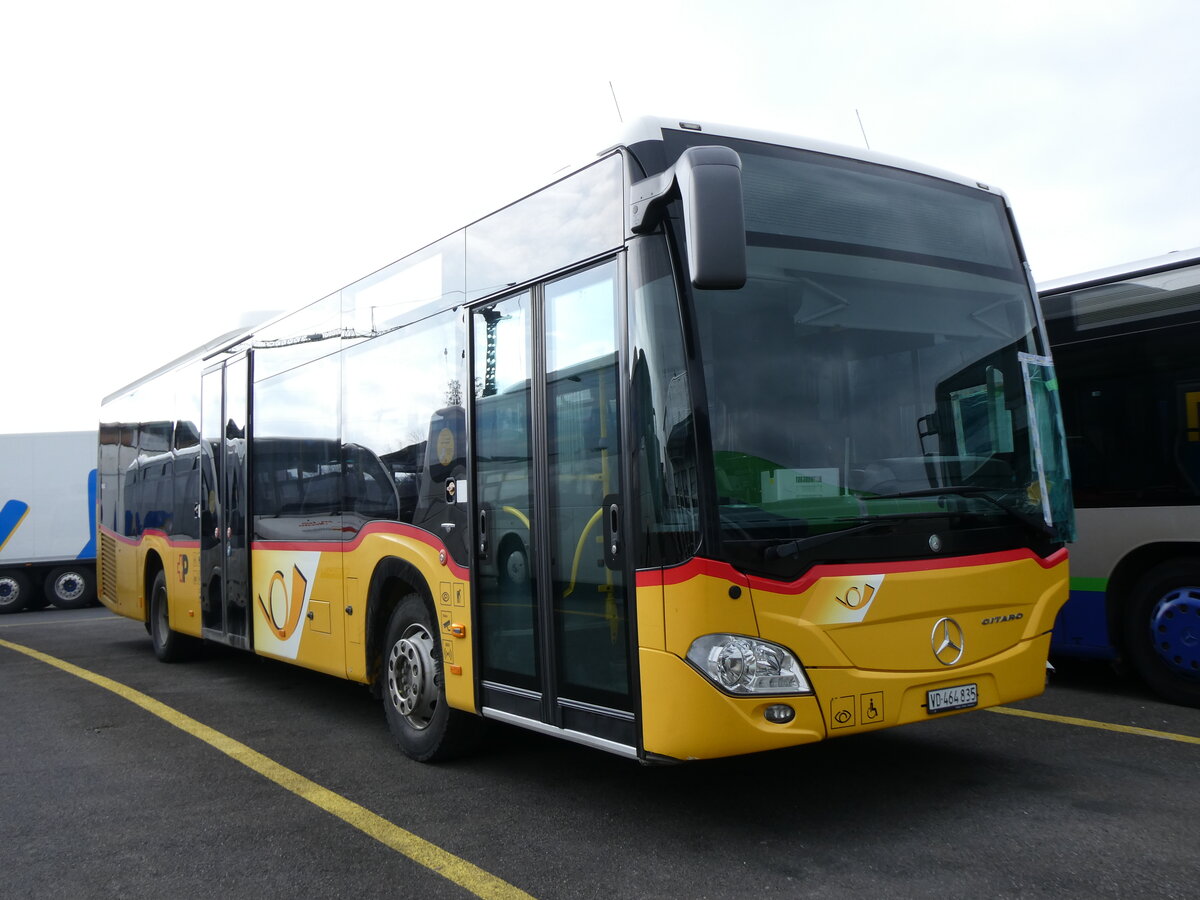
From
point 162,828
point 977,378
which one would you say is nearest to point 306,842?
point 162,828

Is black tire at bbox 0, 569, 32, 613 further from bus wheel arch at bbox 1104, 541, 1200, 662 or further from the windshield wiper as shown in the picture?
the windshield wiper

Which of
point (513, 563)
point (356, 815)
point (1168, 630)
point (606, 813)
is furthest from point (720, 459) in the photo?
point (1168, 630)

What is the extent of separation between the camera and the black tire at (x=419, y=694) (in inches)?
239

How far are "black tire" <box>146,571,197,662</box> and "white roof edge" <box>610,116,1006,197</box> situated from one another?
8399 mm

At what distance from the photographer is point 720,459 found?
14.3 ft

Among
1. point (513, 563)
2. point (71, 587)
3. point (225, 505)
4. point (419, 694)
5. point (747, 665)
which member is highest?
point (225, 505)

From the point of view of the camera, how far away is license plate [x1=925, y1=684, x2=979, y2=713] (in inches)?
184

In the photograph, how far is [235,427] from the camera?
9203 mm

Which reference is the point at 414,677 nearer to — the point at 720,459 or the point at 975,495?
the point at 720,459

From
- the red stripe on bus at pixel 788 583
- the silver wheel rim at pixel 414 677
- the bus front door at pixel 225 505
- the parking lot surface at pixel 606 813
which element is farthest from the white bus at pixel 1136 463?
the bus front door at pixel 225 505

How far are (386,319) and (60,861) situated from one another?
3.50 metres

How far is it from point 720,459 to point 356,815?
2.57 metres

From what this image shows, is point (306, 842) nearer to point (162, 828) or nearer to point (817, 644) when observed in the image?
point (162, 828)

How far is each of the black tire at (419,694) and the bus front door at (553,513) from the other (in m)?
0.60
